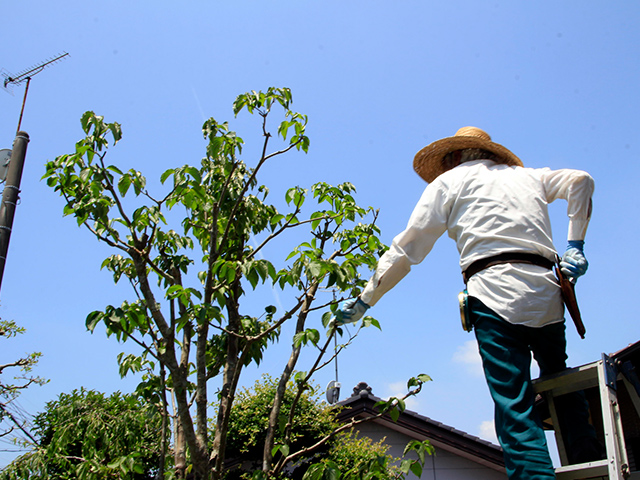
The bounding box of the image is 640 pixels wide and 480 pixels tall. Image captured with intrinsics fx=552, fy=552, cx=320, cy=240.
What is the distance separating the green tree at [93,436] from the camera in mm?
5349

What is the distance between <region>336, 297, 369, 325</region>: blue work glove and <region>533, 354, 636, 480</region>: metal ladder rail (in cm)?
92

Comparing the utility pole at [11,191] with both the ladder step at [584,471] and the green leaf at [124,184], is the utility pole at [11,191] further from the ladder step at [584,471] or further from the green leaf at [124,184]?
the ladder step at [584,471]

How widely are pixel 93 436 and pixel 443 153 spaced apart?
4.62m

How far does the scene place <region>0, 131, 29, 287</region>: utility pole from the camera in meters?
4.60

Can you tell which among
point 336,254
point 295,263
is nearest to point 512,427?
point 295,263

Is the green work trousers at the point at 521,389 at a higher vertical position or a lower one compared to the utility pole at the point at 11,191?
lower

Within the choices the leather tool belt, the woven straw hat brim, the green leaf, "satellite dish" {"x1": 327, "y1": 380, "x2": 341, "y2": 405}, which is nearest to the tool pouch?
the leather tool belt

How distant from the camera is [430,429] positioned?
28.9 ft

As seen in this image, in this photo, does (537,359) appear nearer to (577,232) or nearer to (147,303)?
(577,232)

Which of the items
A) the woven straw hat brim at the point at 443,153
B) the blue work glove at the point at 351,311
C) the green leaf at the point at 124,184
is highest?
the green leaf at the point at 124,184

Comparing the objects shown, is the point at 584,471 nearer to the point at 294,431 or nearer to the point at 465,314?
the point at 465,314

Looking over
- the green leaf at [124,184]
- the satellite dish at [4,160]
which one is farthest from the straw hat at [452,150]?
the satellite dish at [4,160]

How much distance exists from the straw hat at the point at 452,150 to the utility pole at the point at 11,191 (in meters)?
3.46

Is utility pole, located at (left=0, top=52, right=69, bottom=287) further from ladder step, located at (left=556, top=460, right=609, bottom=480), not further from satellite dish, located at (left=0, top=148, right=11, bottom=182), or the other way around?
ladder step, located at (left=556, top=460, right=609, bottom=480)
